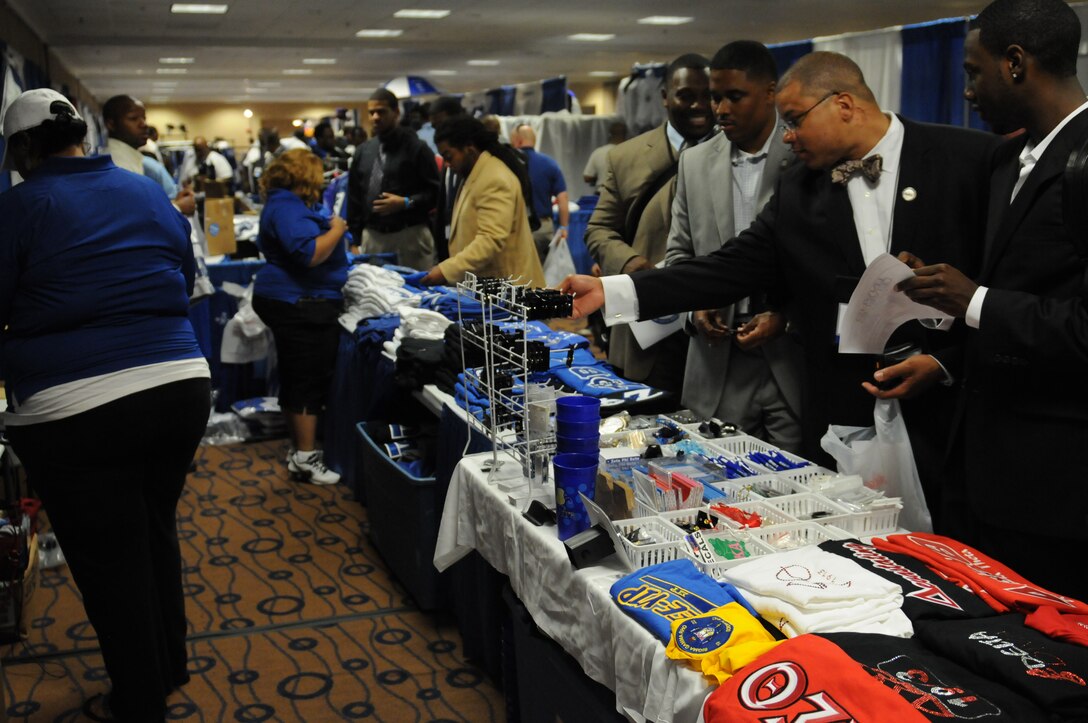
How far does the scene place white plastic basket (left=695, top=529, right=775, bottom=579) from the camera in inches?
64.4

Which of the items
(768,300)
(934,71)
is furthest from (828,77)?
(934,71)

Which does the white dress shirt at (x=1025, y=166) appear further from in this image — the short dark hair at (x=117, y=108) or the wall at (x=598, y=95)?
the wall at (x=598, y=95)

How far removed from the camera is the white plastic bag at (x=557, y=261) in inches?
326

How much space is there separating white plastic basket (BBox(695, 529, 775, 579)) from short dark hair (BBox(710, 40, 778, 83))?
1.41 m

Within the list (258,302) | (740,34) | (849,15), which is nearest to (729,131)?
(258,302)

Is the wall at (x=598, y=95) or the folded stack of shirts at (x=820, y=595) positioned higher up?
the wall at (x=598, y=95)


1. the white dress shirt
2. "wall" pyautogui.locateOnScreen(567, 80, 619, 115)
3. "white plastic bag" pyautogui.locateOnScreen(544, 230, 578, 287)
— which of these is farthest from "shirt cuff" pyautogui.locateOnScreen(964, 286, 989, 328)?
"wall" pyautogui.locateOnScreen(567, 80, 619, 115)

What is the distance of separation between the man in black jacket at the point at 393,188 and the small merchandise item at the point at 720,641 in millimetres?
4494

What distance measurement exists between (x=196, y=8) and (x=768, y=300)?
10.8 meters

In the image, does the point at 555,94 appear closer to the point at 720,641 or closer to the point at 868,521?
the point at 868,521

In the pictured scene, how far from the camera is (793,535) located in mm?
1775

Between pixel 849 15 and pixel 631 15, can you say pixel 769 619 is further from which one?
pixel 849 15

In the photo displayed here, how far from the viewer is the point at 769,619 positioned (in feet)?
4.85

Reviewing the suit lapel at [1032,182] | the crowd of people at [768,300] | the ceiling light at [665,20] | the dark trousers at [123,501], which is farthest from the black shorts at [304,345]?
the ceiling light at [665,20]
